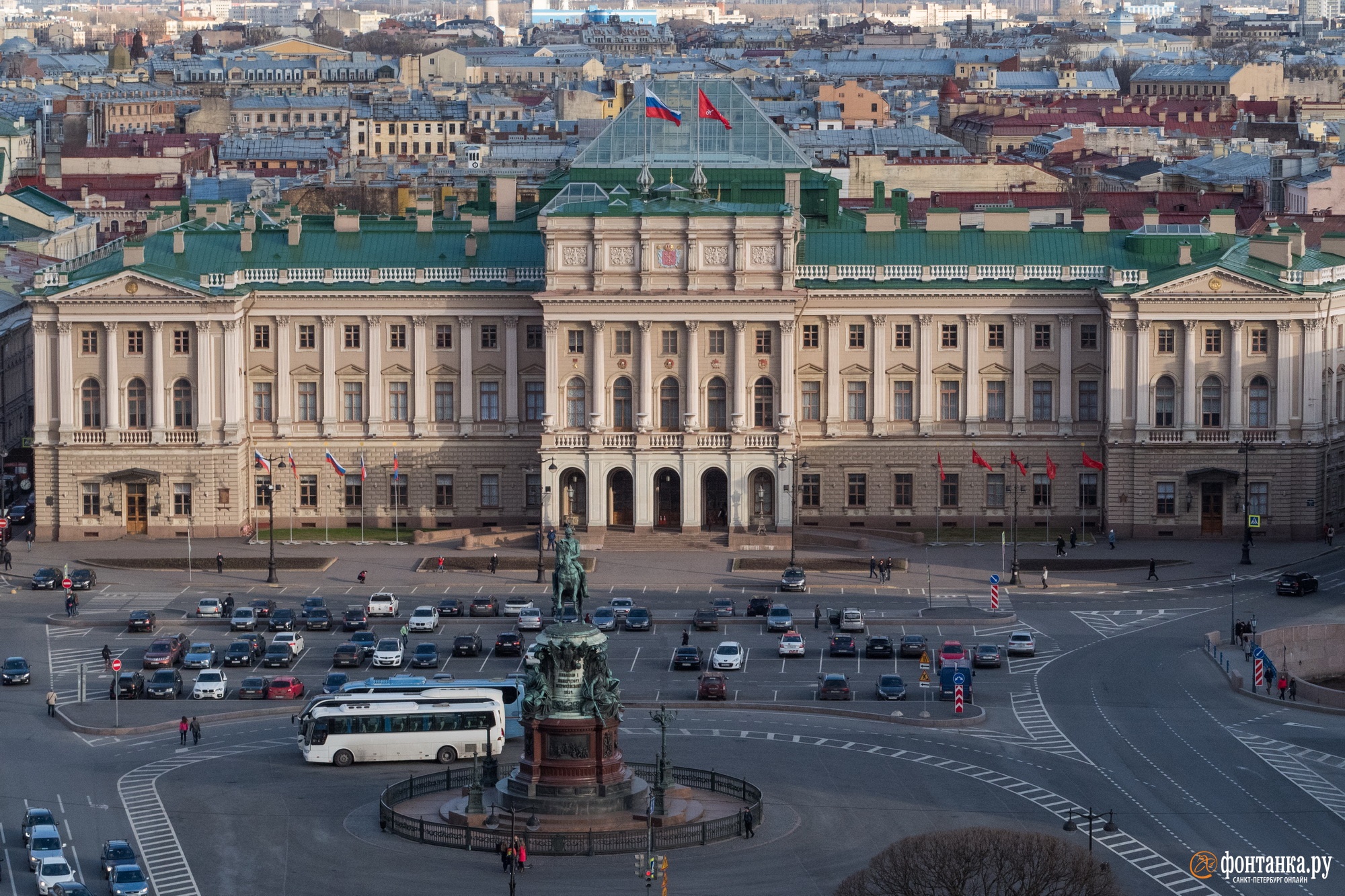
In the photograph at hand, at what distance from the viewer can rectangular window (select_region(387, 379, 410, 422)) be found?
6826 inches

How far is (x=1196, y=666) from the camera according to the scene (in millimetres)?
137000

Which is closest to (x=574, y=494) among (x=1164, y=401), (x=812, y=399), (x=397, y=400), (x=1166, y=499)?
(x=397, y=400)

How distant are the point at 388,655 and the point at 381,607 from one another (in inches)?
469

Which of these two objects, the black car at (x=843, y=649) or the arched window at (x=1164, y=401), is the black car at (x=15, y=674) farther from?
the arched window at (x=1164, y=401)

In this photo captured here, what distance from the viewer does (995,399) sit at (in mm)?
172125

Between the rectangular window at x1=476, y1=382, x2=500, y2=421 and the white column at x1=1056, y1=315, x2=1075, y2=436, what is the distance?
30251mm

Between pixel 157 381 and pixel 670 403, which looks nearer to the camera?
pixel 157 381

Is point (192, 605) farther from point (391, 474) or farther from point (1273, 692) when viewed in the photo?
point (1273, 692)

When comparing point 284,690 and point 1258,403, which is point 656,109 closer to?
point 1258,403

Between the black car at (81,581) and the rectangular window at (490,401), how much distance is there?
85.1 ft

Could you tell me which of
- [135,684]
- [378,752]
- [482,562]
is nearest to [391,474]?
[482,562]

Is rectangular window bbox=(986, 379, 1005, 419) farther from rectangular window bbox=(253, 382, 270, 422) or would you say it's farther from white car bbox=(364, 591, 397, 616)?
white car bbox=(364, 591, 397, 616)

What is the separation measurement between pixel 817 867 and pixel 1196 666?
4012 cm

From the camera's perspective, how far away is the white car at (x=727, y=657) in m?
136
